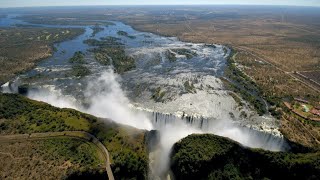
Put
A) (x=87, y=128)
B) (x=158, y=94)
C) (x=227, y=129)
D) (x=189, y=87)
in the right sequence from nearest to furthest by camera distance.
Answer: (x=87, y=128) < (x=227, y=129) < (x=158, y=94) < (x=189, y=87)

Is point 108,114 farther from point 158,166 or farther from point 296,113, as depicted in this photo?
point 296,113

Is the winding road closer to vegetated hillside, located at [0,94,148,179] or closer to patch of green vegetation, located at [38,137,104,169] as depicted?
vegetated hillside, located at [0,94,148,179]

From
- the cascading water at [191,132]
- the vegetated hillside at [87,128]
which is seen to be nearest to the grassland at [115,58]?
the cascading water at [191,132]

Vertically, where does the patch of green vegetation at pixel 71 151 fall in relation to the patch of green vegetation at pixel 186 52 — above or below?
below

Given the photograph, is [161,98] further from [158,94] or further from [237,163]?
[237,163]

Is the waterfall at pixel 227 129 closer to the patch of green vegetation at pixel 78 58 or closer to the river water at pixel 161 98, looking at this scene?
the river water at pixel 161 98

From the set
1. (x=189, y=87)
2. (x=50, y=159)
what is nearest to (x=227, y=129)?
(x=189, y=87)

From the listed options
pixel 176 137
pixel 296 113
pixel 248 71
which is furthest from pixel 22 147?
pixel 248 71
